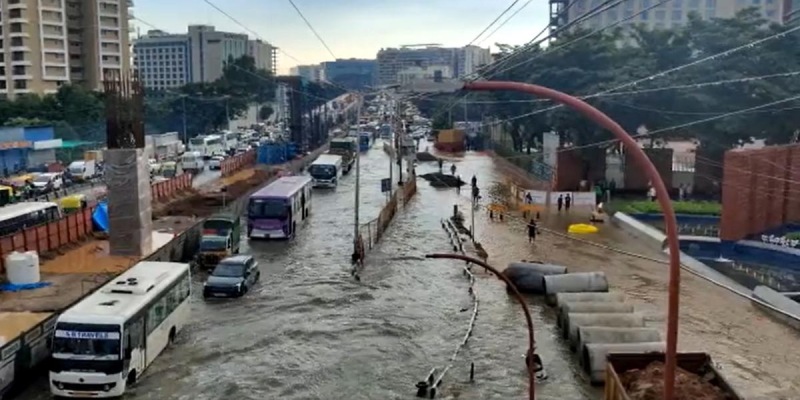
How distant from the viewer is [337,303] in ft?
67.9

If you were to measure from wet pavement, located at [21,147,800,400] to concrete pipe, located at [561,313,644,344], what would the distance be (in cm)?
→ 63

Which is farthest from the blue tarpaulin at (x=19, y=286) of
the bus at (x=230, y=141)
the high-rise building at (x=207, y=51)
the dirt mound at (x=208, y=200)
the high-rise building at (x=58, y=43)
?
the high-rise building at (x=207, y=51)

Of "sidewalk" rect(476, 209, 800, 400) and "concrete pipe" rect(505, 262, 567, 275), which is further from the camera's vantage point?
"concrete pipe" rect(505, 262, 567, 275)

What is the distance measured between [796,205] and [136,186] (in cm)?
2184

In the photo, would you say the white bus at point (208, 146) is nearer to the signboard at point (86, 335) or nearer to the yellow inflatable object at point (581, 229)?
the yellow inflatable object at point (581, 229)

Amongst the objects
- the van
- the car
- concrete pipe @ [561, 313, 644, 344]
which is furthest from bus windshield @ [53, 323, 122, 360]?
the car

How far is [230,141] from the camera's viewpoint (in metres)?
70.7

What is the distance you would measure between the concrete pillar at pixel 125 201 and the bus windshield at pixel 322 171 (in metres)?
23.4

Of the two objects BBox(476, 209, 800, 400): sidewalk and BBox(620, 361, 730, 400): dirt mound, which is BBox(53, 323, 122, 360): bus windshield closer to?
BBox(620, 361, 730, 400): dirt mound

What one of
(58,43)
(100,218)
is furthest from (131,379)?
(58,43)

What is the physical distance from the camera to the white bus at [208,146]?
61406 mm

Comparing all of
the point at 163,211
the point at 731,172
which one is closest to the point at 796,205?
the point at 731,172

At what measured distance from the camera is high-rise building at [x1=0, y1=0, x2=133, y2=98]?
68500 millimetres

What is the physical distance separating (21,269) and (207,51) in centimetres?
12310
